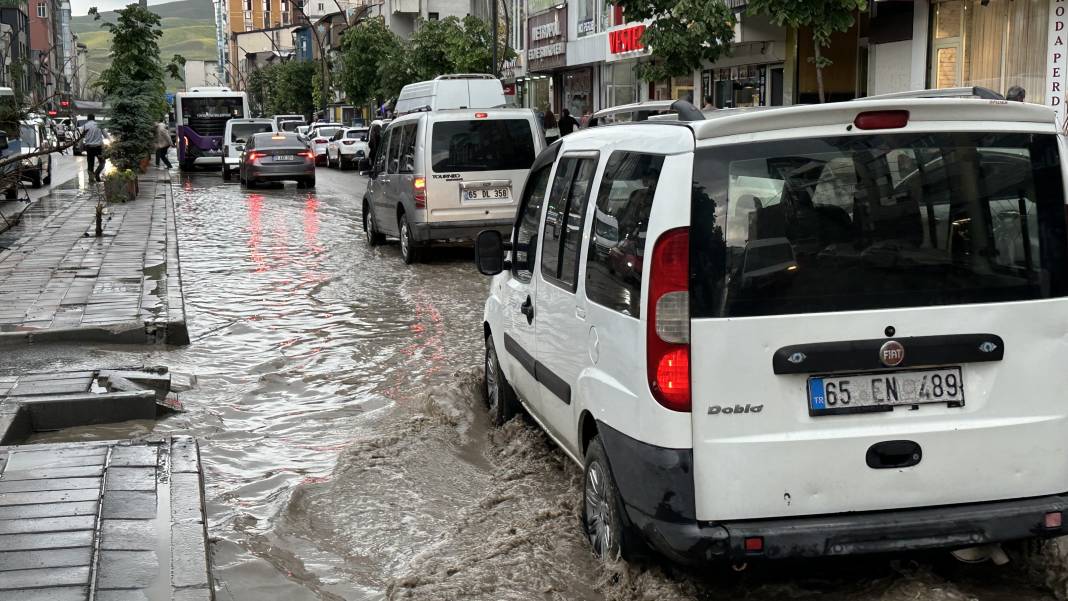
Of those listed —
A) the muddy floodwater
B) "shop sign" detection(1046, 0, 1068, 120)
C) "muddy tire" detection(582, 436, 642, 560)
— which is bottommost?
the muddy floodwater

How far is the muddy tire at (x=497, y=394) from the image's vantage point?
7.06 m

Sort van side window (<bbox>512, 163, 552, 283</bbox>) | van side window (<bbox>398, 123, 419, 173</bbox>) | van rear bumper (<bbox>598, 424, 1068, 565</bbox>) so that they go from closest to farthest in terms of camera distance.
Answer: van rear bumper (<bbox>598, 424, 1068, 565</bbox>) → van side window (<bbox>512, 163, 552, 283</bbox>) → van side window (<bbox>398, 123, 419, 173</bbox>)

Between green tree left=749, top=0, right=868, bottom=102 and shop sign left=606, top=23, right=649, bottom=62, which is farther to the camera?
shop sign left=606, top=23, right=649, bottom=62

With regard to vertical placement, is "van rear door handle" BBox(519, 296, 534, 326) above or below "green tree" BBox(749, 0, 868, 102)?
below

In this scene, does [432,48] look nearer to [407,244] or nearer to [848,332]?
[407,244]

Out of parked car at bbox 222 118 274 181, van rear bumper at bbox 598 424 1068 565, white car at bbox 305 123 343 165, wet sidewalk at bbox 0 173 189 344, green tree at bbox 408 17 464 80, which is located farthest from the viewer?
white car at bbox 305 123 343 165

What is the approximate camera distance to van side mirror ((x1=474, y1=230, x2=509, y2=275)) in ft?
21.1

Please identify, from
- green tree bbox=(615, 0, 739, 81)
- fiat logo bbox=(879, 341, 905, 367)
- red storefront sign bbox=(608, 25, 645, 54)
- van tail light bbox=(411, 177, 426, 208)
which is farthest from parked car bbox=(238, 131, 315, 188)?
fiat logo bbox=(879, 341, 905, 367)

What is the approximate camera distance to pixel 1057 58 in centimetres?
1870

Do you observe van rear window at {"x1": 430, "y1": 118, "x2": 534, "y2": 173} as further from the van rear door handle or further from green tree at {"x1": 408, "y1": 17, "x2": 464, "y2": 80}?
green tree at {"x1": 408, "y1": 17, "x2": 464, "y2": 80}

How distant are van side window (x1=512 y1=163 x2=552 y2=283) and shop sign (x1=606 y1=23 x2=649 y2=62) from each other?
2841cm

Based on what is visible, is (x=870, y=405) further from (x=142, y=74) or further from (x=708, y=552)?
(x=142, y=74)

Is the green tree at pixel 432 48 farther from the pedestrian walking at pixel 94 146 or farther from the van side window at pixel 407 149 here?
the van side window at pixel 407 149

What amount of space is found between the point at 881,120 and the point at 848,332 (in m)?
0.72
